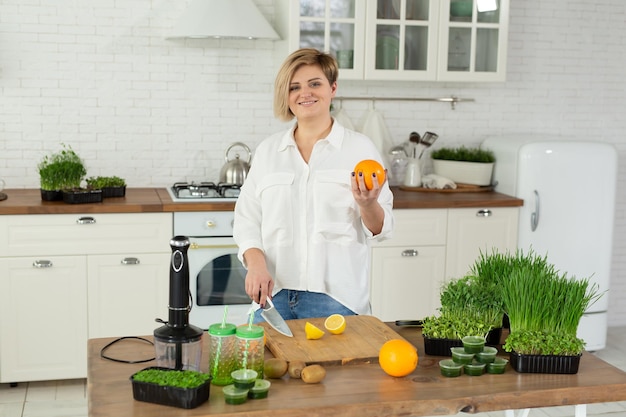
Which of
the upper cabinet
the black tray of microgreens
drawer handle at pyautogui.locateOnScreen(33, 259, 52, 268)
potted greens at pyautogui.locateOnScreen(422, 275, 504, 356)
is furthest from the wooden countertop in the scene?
the black tray of microgreens

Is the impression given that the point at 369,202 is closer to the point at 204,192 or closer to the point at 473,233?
the point at 204,192

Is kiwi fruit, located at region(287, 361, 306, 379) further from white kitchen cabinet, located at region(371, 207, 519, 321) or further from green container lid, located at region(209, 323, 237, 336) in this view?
white kitchen cabinet, located at region(371, 207, 519, 321)

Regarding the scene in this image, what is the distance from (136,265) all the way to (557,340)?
2.93m

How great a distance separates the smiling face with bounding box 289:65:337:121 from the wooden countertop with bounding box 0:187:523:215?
72.7 inches

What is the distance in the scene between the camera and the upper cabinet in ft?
16.9

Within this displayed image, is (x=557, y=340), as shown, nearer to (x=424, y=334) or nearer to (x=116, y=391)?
(x=424, y=334)

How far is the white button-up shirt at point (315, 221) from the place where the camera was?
3031mm

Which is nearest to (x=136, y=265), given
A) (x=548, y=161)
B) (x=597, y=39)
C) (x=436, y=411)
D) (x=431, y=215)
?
(x=431, y=215)

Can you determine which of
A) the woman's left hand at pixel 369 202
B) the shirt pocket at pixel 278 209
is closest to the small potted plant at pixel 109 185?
the shirt pocket at pixel 278 209

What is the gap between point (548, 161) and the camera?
5262 millimetres

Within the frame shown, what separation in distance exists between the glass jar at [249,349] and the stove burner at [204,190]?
8.89 ft

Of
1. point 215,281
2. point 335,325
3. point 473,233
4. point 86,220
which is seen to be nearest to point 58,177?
point 86,220

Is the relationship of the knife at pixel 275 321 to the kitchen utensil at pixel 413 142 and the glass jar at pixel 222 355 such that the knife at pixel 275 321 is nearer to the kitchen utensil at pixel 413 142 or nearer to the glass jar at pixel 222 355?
the glass jar at pixel 222 355

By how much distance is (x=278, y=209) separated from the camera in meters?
3.06
